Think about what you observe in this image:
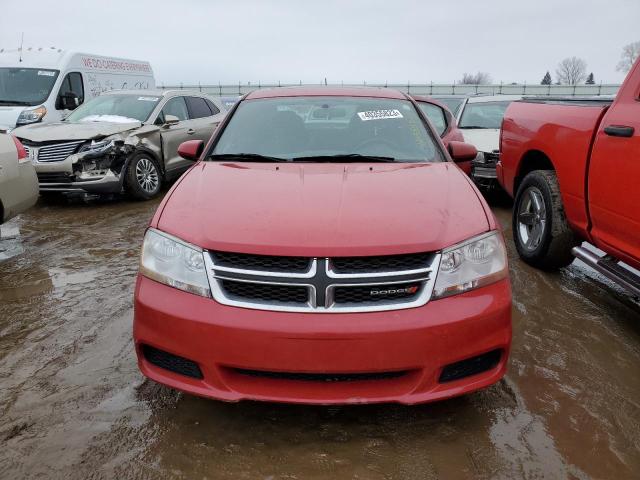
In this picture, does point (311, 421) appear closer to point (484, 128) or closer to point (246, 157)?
point (246, 157)

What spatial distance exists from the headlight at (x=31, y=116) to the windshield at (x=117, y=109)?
1.82 meters

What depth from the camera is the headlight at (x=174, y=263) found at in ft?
6.81

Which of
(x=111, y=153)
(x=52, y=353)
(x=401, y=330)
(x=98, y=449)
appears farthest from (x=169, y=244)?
(x=111, y=153)

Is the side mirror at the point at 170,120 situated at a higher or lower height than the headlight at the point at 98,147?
higher

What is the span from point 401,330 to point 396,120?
6.33 ft

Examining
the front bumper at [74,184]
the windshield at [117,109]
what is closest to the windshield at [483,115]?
the windshield at [117,109]

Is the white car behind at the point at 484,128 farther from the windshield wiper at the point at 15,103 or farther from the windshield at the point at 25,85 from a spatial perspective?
the windshield wiper at the point at 15,103

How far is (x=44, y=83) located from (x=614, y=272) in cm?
1048

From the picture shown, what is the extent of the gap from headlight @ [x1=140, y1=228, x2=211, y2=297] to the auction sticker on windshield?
5.80 feet

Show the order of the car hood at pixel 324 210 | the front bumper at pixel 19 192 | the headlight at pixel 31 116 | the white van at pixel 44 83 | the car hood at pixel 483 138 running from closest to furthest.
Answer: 1. the car hood at pixel 324 210
2. the front bumper at pixel 19 192
3. the car hood at pixel 483 138
4. the headlight at pixel 31 116
5. the white van at pixel 44 83

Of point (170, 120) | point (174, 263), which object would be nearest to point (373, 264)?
point (174, 263)

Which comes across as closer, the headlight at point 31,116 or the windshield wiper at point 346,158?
the windshield wiper at point 346,158

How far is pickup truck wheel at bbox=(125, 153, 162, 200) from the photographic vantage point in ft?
23.3

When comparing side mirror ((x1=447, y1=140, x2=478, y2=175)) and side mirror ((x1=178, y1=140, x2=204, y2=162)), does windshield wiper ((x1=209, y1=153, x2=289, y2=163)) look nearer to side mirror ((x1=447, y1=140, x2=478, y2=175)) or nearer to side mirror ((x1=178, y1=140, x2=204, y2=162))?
side mirror ((x1=178, y1=140, x2=204, y2=162))
